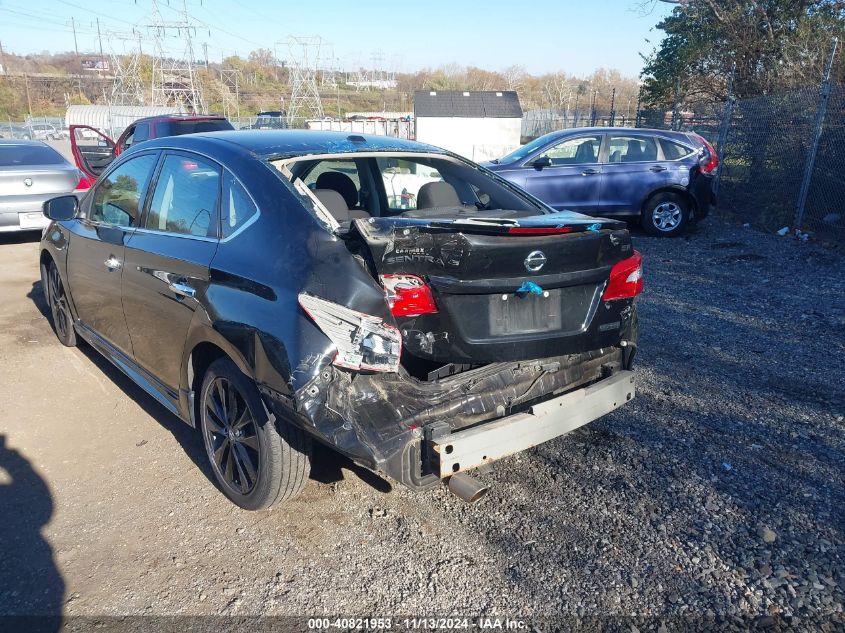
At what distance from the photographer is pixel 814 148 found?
Answer: 10391 millimetres

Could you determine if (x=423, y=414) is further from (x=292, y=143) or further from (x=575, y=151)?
(x=575, y=151)

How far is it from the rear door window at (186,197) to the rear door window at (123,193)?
205mm

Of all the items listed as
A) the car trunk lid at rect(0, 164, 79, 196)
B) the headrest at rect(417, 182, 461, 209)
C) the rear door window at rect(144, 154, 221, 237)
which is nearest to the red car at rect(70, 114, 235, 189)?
the car trunk lid at rect(0, 164, 79, 196)

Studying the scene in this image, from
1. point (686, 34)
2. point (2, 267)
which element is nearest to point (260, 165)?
point (2, 267)

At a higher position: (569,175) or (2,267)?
(569,175)

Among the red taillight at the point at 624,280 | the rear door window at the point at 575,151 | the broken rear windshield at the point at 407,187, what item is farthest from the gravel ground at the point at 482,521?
the rear door window at the point at 575,151

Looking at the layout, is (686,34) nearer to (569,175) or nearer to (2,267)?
(569,175)

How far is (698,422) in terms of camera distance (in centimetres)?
414

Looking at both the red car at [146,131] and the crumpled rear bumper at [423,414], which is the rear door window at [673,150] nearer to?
the red car at [146,131]

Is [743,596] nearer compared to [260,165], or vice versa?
[743,596]

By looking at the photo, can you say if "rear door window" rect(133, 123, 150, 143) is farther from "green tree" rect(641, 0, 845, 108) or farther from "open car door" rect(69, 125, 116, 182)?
"green tree" rect(641, 0, 845, 108)

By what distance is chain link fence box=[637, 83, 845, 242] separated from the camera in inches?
403

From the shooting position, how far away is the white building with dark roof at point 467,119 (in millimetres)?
36844

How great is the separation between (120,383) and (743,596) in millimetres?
4239
